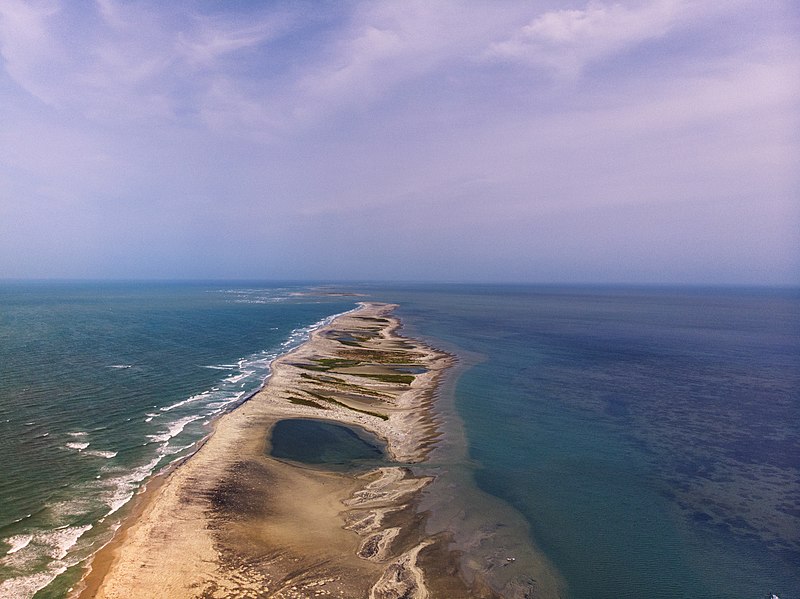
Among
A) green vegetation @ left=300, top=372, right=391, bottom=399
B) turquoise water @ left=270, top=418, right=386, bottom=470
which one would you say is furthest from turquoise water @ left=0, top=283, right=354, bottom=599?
turquoise water @ left=270, top=418, right=386, bottom=470

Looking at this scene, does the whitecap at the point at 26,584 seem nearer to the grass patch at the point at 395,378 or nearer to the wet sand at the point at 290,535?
the wet sand at the point at 290,535

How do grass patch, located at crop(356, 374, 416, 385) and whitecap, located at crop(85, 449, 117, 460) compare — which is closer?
whitecap, located at crop(85, 449, 117, 460)

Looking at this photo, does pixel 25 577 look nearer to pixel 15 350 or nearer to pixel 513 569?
pixel 513 569

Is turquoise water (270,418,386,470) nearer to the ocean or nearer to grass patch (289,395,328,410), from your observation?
grass patch (289,395,328,410)

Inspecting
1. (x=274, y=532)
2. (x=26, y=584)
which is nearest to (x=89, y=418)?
(x=26, y=584)

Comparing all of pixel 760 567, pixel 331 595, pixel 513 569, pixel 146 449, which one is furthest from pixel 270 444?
pixel 760 567

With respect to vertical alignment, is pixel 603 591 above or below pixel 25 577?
below

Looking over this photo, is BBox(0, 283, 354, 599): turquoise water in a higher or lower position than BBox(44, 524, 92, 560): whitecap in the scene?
higher
